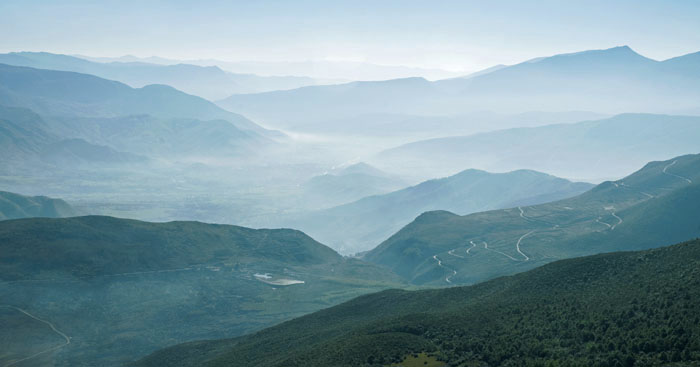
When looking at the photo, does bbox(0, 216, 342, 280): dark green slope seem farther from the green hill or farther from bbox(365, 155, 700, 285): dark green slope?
bbox(365, 155, 700, 285): dark green slope

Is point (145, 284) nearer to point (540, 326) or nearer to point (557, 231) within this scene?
point (540, 326)

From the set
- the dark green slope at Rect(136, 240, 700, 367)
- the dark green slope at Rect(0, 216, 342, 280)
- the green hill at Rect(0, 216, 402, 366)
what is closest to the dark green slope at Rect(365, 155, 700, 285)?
the green hill at Rect(0, 216, 402, 366)

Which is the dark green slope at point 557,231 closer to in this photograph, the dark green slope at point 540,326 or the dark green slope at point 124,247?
the dark green slope at point 124,247

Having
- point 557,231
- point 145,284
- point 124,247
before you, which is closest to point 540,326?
point 145,284

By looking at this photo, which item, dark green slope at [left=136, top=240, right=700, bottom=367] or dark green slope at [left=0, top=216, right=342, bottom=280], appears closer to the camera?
dark green slope at [left=136, top=240, right=700, bottom=367]

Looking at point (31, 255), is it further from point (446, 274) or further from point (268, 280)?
point (446, 274)
